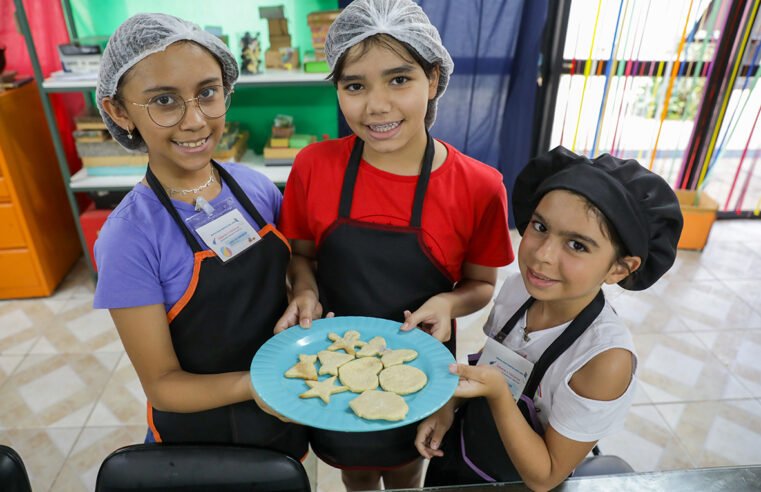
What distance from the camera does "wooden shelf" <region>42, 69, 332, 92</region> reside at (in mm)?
2715

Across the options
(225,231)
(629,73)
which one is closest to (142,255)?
(225,231)

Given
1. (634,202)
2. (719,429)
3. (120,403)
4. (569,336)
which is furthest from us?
(120,403)

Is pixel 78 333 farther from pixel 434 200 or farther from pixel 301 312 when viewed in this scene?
pixel 434 200

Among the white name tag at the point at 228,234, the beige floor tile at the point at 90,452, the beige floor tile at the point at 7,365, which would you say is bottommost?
the beige floor tile at the point at 90,452

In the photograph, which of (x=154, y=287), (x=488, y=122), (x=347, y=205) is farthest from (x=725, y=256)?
(x=154, y=287)

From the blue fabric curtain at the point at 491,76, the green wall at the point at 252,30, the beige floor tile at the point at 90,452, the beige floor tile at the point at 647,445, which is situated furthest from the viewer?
the blue fabric curtain at the point at 491,76

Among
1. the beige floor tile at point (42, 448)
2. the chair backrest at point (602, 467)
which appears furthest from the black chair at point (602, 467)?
the beige floor tile at point (42, 448)

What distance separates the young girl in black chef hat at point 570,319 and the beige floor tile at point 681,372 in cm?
171

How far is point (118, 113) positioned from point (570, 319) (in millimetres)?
1103

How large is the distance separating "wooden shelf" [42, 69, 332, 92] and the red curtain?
0.39m

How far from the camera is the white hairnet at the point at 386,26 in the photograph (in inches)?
44.4

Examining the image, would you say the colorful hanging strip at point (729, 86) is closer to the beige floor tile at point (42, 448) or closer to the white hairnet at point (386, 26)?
the white hairnet at point (386, 26)

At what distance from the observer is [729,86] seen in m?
3.67

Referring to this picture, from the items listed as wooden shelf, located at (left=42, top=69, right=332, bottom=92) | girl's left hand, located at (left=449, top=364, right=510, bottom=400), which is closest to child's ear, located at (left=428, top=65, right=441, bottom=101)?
girl's left hand, located at (left=449, top=364, right=510, bottom=400)
